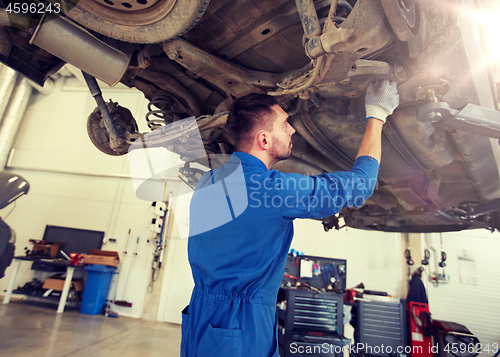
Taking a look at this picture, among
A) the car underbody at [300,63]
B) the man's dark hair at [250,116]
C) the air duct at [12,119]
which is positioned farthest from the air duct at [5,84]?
the man's dark hair at [250,116]

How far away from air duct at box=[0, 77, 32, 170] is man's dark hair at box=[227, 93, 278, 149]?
28.1 feet

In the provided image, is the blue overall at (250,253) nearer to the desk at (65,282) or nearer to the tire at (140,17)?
the tire at (140,17)

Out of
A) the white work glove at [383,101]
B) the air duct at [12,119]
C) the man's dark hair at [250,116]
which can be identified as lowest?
the man's dark hair at [250,116]

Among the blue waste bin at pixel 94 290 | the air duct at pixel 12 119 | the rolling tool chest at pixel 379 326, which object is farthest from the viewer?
the air duct at pixel 12 119

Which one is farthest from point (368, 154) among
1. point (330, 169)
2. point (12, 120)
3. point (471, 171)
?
point (12, 120)

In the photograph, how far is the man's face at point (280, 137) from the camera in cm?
104

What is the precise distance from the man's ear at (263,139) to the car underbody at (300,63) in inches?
8.6

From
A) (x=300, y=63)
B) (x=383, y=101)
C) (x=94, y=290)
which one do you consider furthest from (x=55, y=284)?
(x=383, y=101)

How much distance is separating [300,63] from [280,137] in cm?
43

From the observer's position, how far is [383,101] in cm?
110

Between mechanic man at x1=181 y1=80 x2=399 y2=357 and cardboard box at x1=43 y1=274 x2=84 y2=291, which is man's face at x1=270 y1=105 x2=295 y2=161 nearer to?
mechanic man at x1=181 y1=80 x2=399 y2=357

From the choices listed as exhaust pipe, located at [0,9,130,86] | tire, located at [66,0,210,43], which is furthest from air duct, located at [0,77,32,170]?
tire, located at [66,0,210,43]

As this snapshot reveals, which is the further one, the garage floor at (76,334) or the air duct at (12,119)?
the air duct at (12,119)

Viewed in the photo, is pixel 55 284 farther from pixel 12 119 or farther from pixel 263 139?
pixel 263 139
